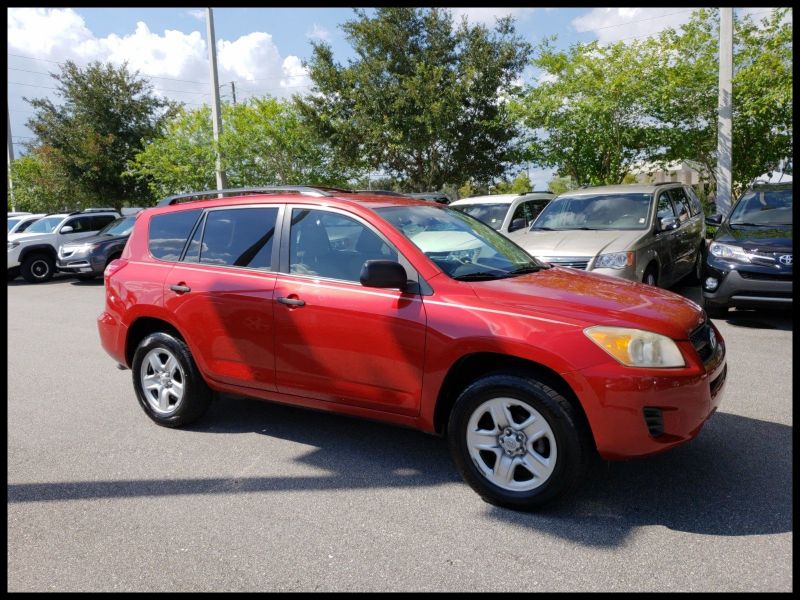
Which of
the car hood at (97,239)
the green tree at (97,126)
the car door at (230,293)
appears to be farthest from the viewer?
the green tree at (97,126)

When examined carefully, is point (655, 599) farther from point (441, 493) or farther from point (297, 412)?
point (297, 412)

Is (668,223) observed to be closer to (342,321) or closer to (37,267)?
(342,321)

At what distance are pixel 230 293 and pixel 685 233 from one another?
7.73 m

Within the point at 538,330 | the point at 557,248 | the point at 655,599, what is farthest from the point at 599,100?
the point at 655,599

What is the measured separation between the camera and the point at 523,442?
3588mm

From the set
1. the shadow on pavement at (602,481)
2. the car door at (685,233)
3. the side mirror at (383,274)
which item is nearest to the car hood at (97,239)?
the car door at (685,233)

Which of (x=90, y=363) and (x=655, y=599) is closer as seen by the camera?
(x=655, y=599)

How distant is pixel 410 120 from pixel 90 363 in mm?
17503

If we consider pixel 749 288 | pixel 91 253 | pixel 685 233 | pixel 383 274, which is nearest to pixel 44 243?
pixel 91 253

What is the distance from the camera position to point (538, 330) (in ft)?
11.5

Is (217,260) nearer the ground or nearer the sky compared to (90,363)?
nearer the sky

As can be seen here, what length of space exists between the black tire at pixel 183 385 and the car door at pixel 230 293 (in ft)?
0.53

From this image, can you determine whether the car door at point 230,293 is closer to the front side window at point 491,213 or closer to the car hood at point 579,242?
the car hood at point 579,242

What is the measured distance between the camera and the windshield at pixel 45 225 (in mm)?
18109
